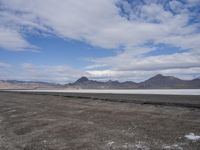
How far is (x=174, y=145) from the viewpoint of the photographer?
31.6 feet

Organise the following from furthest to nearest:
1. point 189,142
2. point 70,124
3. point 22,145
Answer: point 70,124 → point 22,145 → point 189,142

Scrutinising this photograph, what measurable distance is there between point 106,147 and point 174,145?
9.71ft

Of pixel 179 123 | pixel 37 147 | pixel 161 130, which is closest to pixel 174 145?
pixel 161 130

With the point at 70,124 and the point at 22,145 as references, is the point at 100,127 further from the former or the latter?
the point at 22,145

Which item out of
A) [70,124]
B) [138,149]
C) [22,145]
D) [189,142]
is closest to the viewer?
[138,149]

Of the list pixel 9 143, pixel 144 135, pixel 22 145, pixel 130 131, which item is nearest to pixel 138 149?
pixel 144 135

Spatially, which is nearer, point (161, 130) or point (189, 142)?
point (189, 142)

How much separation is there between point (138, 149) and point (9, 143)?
6605 mm

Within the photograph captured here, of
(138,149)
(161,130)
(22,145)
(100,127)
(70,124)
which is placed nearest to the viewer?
(138,149)

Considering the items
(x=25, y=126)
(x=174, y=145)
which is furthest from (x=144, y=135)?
(x=25, y=126)

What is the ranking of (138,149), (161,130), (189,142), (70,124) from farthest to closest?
(70,124) → (161,130) → (189,142) → (138,149)

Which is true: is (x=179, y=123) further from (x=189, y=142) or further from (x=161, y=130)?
(x=189, y=142)

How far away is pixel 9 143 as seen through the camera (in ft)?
37.3

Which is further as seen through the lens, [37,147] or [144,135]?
[144,135]
